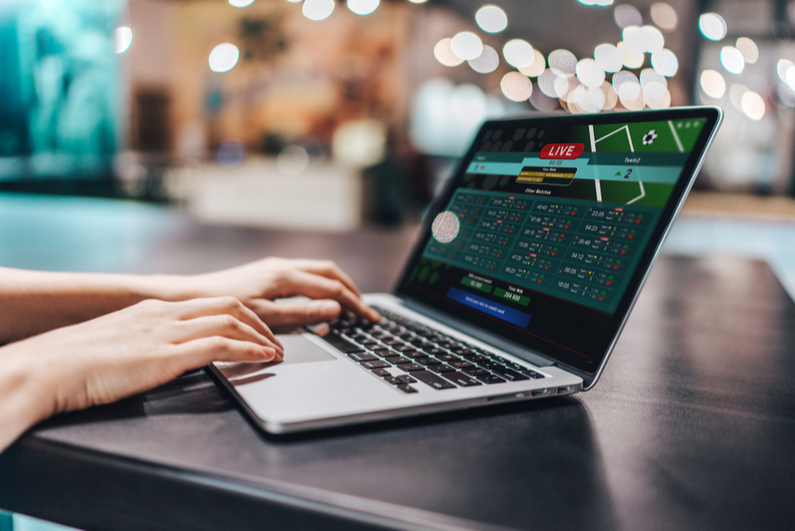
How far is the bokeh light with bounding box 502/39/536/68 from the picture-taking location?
8.37m

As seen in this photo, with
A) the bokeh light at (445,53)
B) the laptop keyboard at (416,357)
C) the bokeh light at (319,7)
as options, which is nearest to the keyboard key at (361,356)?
the laptop keyboard at (416,357)

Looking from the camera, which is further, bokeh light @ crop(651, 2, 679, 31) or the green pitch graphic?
bokeh light @ crop(651, 2, 679, 31)

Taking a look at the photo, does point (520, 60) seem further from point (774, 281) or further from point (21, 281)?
point (21, 281)

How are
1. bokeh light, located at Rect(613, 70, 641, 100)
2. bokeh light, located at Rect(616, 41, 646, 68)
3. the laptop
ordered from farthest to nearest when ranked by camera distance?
1. bokeh light, located at Rect(613, 70, 641, 100)
2. bokeh light, located at Rect(616, 41, 646, 68)
3. the laptop

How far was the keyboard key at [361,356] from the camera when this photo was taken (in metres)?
0.48

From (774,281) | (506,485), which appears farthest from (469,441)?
(774,281)

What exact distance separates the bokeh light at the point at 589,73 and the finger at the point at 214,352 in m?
9.20

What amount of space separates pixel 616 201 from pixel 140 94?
7.76 metres

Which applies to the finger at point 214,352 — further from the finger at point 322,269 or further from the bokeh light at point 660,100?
the bokeh light at point 660,100

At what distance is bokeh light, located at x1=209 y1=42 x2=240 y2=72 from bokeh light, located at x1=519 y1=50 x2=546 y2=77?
4.46 m

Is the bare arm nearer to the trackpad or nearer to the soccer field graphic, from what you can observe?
the trackpad

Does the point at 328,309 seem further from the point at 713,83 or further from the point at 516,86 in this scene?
the point at 516,86

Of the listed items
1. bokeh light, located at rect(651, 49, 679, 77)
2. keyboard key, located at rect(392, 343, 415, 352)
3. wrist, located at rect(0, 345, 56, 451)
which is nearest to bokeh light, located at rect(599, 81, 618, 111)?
bokeh light, located at rect(651, 49, 679, 77)

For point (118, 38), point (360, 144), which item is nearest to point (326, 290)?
point (118, 38)
